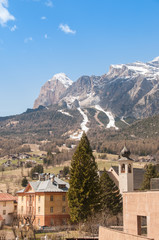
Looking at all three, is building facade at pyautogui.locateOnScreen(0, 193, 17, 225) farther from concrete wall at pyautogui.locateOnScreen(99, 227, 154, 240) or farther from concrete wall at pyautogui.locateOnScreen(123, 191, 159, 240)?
concrete wall at pyautogui.locateOnScreen(123, 191, 159, 240)

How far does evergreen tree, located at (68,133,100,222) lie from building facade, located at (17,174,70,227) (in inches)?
479

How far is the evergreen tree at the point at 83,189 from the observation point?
2066 inches

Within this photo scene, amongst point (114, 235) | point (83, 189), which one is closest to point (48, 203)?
point (83, 189)

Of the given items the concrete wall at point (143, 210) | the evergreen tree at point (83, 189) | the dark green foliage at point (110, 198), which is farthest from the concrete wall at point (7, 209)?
the concrete wall at point (143, 210)

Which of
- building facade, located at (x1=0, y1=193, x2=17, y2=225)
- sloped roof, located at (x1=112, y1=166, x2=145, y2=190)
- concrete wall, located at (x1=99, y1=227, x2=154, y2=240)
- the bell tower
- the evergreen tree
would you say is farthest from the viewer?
sloped roof, located at (x1=112, y1=166, x2=145, y2=190)

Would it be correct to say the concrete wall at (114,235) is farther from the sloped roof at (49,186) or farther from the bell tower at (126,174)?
the sloped roof at (49,186)

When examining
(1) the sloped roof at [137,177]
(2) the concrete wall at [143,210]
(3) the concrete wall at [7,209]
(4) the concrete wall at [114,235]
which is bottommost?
(3) the concrete wall at [7,209]

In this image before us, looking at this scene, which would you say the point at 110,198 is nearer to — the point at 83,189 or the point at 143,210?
the point at 83,189

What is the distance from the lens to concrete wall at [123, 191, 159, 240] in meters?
25.4

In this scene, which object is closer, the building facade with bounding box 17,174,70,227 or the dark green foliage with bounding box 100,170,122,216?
the dark green foliage with bounding box 100,170,122,216

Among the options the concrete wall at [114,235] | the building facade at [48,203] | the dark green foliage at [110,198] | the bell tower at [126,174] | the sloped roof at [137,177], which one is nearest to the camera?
the concrete wall at [114,235]

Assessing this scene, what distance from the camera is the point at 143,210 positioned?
2706 cm

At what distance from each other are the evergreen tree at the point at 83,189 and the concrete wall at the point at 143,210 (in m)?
23.6

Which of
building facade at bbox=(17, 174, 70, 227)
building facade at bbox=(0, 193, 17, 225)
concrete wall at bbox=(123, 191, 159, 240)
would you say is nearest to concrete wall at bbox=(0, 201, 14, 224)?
building facade at bbox=(0, 193, 17, 225)
